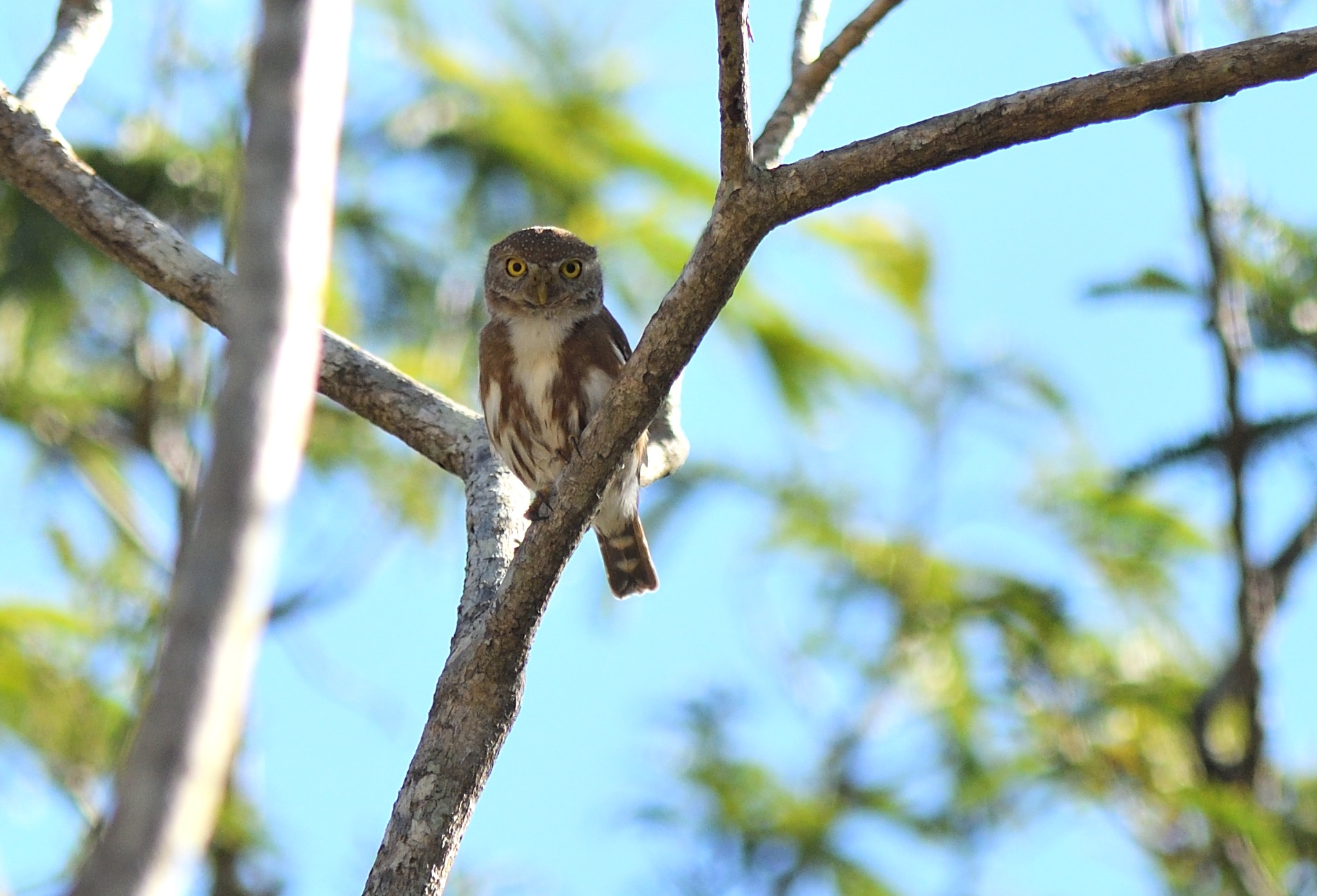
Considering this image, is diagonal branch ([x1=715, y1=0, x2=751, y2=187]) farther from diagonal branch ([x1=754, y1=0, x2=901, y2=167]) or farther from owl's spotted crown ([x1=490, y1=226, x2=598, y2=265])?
owl's spotted crown ([x1=490, y1=226, x2=598, y2=265])

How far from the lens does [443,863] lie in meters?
3.30

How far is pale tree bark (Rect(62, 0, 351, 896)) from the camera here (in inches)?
44.2

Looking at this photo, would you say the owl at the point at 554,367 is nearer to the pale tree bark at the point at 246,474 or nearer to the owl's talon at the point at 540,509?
the owl's talon at the point at 540,509

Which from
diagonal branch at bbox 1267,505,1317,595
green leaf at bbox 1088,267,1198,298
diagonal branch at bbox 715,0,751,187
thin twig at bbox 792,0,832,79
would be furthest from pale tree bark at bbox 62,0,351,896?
diagonal branch at bbox 1267,505,1317,595

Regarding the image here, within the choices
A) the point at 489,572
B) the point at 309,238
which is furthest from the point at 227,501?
the point at 489,572

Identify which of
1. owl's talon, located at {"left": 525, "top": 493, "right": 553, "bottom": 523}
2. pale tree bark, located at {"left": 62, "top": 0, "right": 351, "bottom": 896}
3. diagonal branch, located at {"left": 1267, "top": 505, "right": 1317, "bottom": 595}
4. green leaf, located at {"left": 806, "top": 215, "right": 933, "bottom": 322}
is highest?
green leaf, located at {"left": 806, "top": 215, "right": 933, "bottom": 322}

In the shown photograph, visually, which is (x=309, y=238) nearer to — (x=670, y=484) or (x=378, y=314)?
(x=670, y=484)

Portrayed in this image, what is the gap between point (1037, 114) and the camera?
9.30 feet

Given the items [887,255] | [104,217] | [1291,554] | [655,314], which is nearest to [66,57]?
[104,217]

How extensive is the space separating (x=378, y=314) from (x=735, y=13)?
6504 millimetres

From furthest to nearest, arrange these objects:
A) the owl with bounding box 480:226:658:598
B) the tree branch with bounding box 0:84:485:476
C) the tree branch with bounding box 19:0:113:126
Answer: the owl with bounding box 480:226:658:598
the tree branch with bounding box 19:0:113:126
the tree branch with bounding box 0:84:485:476

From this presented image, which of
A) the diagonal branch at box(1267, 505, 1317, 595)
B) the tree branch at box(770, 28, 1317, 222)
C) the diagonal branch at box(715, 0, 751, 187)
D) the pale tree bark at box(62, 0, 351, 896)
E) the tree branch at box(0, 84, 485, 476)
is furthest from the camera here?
the diagonal branch at box(1267, 505, 1317, 595)

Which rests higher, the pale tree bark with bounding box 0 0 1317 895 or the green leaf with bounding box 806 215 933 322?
the green leaf with bounding box 806 215 933 322

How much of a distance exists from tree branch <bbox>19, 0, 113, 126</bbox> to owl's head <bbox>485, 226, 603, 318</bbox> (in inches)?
64.9
